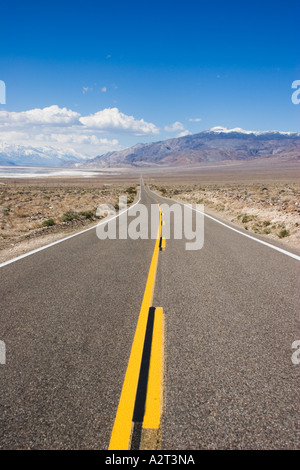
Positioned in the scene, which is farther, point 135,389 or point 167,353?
point 167,353

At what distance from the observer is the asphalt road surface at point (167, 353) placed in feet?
7.55

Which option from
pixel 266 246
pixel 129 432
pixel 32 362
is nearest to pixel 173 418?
pixel 129 432

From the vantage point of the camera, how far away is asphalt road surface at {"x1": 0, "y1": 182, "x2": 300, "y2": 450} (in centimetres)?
230

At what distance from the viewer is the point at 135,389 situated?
2719 millimetres

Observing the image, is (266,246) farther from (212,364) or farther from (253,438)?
(253,438)

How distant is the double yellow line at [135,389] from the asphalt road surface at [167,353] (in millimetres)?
68

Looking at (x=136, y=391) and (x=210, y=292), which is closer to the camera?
(x=136, y=391)

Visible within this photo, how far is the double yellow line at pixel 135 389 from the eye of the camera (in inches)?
88.0

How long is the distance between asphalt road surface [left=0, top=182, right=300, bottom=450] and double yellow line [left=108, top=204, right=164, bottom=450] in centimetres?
7

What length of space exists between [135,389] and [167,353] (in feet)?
2.22

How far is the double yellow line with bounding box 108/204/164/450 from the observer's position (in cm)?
224

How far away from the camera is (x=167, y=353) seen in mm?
3295

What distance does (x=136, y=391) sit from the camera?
2695mm

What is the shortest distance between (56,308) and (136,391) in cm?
235
